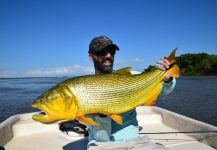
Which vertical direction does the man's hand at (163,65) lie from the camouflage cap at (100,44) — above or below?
below

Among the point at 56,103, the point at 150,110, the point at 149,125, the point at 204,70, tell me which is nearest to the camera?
the point at 56,103

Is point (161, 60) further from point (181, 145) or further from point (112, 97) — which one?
point (181, 145)

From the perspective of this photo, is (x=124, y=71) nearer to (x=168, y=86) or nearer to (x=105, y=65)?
(x=105, y=65)

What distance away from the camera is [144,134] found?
6.68 m

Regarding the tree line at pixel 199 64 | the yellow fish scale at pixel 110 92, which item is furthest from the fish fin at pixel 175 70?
the tree line at pixel 199 64

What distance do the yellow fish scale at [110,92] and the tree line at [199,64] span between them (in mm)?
102527

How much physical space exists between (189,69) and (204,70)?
30.4 feet

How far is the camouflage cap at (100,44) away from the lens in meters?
3.87

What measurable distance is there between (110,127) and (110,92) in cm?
77

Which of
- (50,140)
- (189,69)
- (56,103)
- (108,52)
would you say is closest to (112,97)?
(56,103)

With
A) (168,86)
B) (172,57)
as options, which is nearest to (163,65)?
(172,57)

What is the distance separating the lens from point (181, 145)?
19.2 feet

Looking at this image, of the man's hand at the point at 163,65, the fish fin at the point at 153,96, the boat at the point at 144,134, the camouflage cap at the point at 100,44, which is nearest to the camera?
the fish fin at the point at 153,96

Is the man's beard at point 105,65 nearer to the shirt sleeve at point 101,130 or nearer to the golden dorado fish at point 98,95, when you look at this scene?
the golden dorado fish at point 98,95
